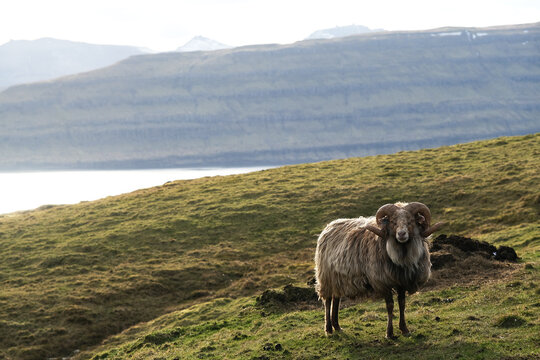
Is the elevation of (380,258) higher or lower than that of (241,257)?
higher

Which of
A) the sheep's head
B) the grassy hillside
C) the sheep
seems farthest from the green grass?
the sheep's head

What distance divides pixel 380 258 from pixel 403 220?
155cm

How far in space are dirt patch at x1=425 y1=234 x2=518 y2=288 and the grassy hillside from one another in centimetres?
78

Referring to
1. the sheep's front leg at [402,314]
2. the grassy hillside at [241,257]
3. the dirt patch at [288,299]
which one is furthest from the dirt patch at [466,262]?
the sheep's front leg at [402,314]

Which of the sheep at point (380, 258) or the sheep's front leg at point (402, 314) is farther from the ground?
the sheep at point (380, 258)

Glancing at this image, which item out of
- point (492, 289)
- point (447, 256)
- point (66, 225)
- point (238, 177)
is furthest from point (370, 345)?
point (238, 177)

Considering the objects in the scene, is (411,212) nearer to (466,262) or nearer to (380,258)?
(380,258)

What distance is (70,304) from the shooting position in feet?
107

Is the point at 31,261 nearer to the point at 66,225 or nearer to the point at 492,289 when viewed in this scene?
the point at 66,225

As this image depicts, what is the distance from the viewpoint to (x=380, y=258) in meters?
17.0

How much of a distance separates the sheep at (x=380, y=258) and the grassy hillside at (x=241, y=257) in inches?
52.1

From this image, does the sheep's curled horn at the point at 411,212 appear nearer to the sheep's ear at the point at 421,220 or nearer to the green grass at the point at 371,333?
the sheep's ear at the point at 421,220

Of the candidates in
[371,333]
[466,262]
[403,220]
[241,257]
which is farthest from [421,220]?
[241,257]

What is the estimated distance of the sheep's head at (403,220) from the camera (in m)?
16.2
